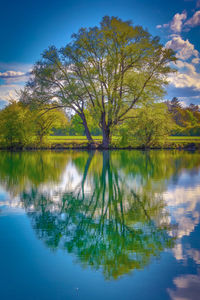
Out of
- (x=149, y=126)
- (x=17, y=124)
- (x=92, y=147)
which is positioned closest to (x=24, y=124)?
(x=17, y=124)

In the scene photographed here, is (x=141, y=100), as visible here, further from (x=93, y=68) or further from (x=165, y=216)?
(x=165, y=216)

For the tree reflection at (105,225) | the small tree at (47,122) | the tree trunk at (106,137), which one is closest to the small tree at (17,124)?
the small tree at (47,122)

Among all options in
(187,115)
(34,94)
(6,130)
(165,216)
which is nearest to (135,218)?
(165,216)

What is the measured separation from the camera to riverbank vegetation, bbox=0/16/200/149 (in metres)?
30.0

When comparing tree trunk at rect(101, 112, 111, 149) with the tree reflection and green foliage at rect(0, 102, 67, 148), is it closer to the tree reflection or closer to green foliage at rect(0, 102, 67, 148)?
green foliage at rect(0, 102, 67, 148)

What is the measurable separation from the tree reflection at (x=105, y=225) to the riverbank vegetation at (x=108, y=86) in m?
23.9

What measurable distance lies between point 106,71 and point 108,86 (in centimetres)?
162

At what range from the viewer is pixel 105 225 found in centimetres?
520

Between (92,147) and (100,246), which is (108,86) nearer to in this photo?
(92,147)

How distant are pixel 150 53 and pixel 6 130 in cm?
1975

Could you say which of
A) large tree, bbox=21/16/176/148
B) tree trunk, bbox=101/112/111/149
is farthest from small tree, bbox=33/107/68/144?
tree trunk, bbox=101/112/111/149

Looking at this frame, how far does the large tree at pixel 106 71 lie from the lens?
29.8 metres

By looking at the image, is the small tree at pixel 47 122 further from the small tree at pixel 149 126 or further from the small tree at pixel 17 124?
the small tree at pixel 149 126

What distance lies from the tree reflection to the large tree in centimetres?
2376
